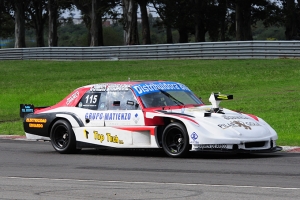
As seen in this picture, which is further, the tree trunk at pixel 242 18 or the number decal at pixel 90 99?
the tree trunk at pixel 242 18

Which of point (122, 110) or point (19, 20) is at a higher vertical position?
point (19, 20)

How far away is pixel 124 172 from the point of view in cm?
1098

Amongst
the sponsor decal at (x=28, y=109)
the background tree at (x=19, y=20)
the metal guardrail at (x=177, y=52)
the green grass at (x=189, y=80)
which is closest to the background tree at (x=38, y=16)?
the background tree at (x=19, y=20)

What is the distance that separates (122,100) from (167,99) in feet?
2.62

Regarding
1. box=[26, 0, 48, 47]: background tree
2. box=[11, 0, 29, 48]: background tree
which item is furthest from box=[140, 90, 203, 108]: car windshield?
box=[26, 0, 48, 47]: background tree

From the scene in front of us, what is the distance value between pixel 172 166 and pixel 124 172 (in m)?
0.85

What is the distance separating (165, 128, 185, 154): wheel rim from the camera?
12.5 m

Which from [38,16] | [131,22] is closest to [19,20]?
[38,16]

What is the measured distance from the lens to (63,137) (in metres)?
14.2

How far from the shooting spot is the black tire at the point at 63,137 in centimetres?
1396

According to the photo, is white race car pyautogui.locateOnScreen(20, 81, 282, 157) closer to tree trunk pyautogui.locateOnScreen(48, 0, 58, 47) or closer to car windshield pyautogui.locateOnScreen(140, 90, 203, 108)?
car windshield pyautogui.locateOnScreen(140, 90, 203, 108)

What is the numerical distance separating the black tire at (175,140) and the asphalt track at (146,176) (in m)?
0.16

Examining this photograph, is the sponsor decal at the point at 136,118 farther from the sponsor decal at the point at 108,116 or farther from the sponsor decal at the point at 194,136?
the sponsor decal at the point at 194,136

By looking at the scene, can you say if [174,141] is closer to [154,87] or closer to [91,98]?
[154,87]
